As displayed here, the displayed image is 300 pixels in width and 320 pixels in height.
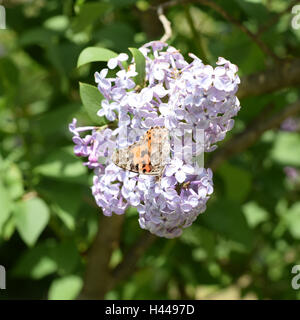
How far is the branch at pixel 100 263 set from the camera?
4.33 feet

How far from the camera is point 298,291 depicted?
1.50 meters

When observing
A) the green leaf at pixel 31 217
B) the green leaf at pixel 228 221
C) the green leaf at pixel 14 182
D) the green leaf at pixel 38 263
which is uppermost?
the green leaf at pixel 14 182

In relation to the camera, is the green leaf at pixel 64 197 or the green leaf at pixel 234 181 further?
the green leaf at pixel 234 181

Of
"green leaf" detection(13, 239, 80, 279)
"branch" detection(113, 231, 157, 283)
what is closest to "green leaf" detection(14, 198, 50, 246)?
"green leaf" detection(13, 239, 80, 279)

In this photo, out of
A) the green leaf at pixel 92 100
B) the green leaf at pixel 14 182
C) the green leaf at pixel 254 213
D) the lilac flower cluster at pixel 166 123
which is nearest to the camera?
the lilac flower cluster at pixel 166 123

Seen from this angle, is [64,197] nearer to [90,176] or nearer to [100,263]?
[90,176]

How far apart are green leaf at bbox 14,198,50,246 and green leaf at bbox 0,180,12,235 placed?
0.02m

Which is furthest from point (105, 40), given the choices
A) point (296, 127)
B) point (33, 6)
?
point (296, 127)

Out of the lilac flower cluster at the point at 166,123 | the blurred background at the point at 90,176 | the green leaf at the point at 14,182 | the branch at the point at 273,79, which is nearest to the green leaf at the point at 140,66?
the lilac flower cluster at the point at 166,123

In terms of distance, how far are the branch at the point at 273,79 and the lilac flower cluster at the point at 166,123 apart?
37 centimetres

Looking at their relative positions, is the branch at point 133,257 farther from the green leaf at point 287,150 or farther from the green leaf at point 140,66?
the green leaf at point 140,66

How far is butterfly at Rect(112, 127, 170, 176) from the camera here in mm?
743

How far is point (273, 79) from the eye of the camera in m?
1.17

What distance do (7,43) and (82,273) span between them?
93cm
